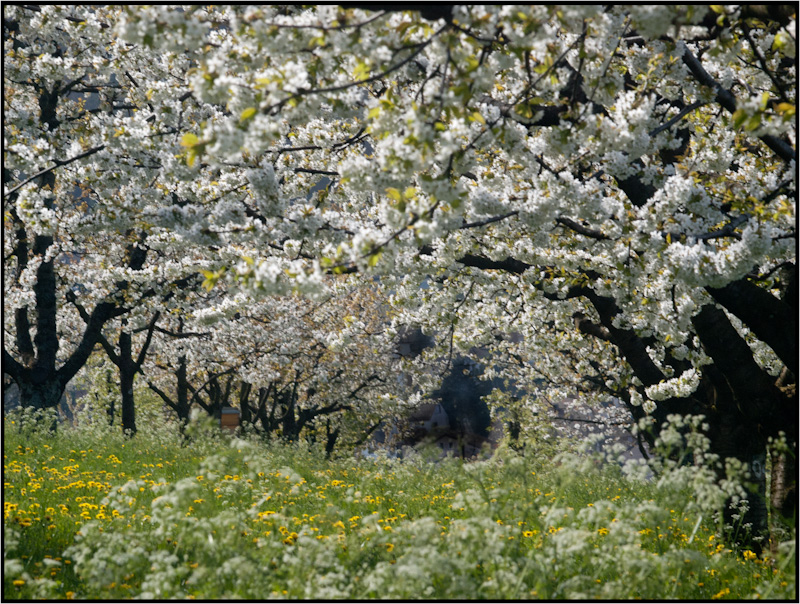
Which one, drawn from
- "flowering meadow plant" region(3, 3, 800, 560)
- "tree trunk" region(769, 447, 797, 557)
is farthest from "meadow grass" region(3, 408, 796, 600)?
"flowering meadow plant" region(3, 3, 800, 560)

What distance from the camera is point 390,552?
15.2ft

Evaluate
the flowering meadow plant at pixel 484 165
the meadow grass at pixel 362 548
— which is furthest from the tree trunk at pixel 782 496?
the meadow grass at pixel 362 548

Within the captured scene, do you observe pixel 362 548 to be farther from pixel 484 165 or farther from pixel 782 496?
pixel 484 165

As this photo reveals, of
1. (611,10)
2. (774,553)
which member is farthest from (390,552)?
(611,10)

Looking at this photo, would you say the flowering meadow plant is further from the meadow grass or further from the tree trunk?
the meadow grass

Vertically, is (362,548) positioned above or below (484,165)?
below

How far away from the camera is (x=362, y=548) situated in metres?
4.68

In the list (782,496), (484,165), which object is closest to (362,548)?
(782,496)

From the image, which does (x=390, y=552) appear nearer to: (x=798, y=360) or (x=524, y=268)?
(x=798, y=360)

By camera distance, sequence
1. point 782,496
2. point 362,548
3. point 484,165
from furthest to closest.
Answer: point 484,165
point 782,496
point 362,548

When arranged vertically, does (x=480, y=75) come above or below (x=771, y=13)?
below

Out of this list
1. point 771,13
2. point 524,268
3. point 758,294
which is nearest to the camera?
point 771,13

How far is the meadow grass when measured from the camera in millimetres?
3828

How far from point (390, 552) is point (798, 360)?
3.76 meters
